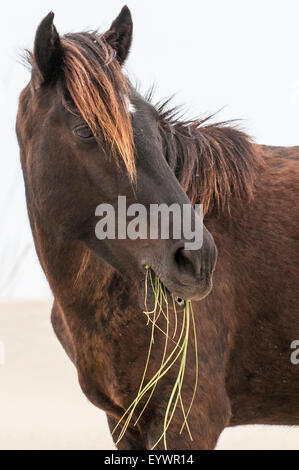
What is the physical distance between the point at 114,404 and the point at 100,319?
21.0 inches

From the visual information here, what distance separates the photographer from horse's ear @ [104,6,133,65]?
4.46 metres

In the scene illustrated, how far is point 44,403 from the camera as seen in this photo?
14906mm

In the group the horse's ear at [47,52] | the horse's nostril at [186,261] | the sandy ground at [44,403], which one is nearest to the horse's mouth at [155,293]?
the horse's nostril at [186,261]

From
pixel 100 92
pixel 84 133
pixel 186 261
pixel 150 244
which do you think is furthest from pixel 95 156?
pixel 186 261

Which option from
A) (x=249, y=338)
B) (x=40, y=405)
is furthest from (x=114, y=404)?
(x=40, y=405)

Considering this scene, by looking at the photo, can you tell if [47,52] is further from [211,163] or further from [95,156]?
[211,163]

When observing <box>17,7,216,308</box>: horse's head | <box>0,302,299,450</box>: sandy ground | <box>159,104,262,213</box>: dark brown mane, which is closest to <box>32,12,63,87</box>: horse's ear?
<box>17,7,216,308</box>: horse's head

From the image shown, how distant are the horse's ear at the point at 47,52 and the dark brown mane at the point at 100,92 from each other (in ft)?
0.19

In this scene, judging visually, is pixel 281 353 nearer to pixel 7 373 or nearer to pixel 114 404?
pixel 114 404

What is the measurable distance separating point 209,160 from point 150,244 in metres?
1.04

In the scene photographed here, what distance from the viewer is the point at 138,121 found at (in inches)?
157

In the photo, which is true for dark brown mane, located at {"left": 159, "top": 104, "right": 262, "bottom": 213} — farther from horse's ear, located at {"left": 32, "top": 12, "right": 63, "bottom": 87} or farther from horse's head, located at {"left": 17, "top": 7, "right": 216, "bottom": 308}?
horse's ear, located at {"left": 32, "top": 12, "right": 63, "bottom": 87}

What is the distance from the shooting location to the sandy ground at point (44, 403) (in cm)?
1147

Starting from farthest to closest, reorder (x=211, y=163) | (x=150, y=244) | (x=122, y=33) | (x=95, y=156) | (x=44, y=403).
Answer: (x=44, y=403), (x=211, y=163), (x=122, y=33), (x=95, y=156), (x=150, y=244)
